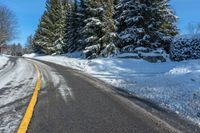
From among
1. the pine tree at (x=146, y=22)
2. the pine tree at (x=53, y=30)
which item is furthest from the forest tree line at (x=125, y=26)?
the pine tree at (x=53, y=30)

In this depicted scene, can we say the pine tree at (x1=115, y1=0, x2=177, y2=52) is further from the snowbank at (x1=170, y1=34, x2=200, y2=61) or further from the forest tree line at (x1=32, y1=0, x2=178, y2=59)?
the snowbank at (x1=170, y1=34, x2=200, y2=61)

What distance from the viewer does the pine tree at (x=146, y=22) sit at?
28.0 m

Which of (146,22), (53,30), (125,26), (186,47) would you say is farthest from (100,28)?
(53,30)

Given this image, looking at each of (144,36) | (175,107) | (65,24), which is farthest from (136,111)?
(65,24)

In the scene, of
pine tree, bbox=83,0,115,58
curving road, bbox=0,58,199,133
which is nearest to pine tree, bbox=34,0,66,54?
pine tree, bbox=83,0,115,58

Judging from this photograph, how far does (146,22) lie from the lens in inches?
1123

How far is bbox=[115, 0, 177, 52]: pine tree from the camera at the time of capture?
28.0 metres

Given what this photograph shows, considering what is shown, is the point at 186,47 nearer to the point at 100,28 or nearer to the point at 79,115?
the point at 100,28

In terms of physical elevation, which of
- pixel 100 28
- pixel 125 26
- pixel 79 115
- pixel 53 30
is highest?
pixel 53 30

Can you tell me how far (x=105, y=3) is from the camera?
3136 centimetres

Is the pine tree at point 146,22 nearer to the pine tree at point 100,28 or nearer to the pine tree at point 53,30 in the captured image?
the pine tree at point 100,28

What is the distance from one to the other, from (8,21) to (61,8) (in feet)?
67.7

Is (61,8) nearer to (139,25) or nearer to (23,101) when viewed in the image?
(139,25)

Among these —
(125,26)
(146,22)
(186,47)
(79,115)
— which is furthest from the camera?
(125,26)
